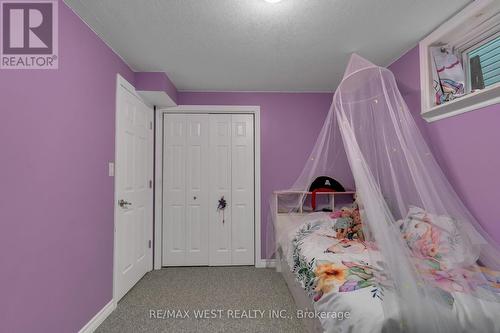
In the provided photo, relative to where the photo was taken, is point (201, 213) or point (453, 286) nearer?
point (453, 286)

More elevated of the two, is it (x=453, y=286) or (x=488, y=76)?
(x=488, y=76)

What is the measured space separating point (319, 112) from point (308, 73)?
75 cm

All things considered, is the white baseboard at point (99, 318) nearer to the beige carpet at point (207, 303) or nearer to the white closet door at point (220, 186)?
the beige carpet at point (207, 303)

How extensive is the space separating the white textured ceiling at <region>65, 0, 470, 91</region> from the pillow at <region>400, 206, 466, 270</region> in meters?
1.45

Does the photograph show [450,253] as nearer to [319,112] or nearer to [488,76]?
[488,76]

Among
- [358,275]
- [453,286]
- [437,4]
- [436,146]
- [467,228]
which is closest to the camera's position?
[453,286]

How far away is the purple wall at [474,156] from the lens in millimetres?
1506

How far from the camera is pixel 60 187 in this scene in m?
1.51

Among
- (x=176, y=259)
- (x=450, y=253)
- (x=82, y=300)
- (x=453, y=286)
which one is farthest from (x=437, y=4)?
(x=176, y=259)

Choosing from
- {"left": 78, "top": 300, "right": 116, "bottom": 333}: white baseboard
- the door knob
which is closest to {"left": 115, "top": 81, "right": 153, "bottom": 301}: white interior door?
the door knob

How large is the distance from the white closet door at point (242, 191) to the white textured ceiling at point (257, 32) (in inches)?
31.8

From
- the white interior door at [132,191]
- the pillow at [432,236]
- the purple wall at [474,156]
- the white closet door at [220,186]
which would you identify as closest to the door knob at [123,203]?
the white interior door at [132,191]

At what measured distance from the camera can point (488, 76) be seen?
168 cm

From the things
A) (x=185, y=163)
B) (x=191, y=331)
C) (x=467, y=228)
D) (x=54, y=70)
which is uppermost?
(x=54, y=70)
